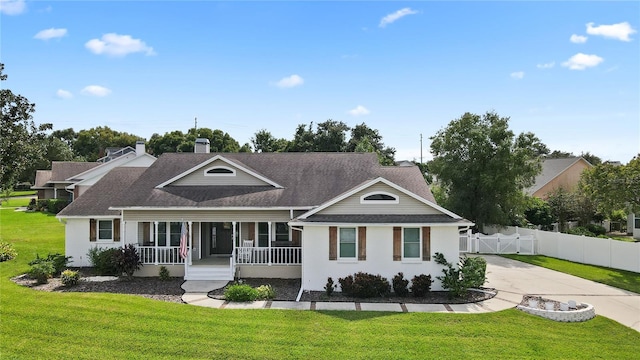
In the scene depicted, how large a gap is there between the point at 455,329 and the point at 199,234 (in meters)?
12.6

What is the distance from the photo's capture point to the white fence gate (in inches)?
1029

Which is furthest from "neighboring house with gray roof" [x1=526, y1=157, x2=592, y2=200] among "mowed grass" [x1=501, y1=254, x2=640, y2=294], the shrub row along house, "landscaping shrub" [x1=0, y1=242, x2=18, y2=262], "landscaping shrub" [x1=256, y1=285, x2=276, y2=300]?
"landscaping shrub" [x1=0, y1=242, x2=18, y2=262]

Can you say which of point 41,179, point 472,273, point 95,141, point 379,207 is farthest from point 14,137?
point 95,141

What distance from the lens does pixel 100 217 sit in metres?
20.5

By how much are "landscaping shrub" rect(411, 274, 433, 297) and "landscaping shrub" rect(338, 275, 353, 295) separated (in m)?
2.33

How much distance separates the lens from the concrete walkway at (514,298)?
14.5 metres

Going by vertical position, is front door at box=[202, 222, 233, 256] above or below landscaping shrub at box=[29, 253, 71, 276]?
above

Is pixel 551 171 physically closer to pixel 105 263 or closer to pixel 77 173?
pixel 105 263

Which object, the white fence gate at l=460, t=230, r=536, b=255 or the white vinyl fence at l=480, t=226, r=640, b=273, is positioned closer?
the white vinyl fence at l=480, t=226, r=640, b=273

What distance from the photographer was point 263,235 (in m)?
20.2

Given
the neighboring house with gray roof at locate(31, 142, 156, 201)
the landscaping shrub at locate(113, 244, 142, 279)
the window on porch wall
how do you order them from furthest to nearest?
the neighboring house with gray roof at locate(31, 142, 156, 201)
the window on porch wall
the landscaping shrub at locate(113, 244, 142, 279)

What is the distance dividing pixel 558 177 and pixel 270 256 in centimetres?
3223

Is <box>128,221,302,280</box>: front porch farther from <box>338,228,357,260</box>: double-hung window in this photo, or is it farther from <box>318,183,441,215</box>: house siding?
<box>318,183,441,215</box>: house siding

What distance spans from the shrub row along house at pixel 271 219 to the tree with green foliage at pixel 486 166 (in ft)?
25.0
